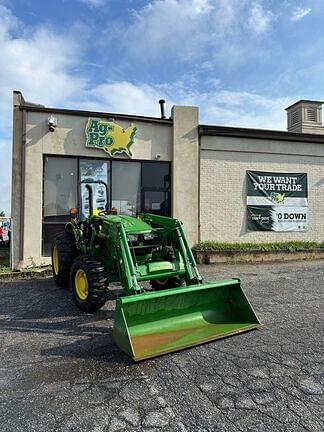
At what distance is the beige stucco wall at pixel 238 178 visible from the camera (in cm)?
1133

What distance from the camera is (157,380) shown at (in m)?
3.28

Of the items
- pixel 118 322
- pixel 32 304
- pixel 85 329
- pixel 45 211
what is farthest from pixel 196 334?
pixel 45 211

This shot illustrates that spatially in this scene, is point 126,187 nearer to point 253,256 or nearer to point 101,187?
point 101,187

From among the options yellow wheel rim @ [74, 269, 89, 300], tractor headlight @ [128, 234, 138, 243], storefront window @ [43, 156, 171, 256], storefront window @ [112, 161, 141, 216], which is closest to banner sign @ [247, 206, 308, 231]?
storefront window @ [43, 156, 171, 256]

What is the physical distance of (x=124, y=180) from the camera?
10.8m

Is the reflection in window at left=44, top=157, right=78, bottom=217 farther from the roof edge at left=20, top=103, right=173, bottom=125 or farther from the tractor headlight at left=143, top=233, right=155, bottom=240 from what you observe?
the tractor headlight at left=143, top=233, right=155, bottom=240

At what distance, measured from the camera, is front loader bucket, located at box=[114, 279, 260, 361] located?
3784 mm

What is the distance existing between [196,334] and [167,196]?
727 cm

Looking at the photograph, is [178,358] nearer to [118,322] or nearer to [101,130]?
[118,322]

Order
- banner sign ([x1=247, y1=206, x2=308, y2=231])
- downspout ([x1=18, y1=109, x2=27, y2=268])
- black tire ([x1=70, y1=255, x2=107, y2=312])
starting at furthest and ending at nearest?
banner sign ([x1=247, y1=206, x2=308, y2=231]) < downspout ([x1=18, y1=109, x2=27, y2=268]) < black tire ([x1=70, y1=255, x2=107, y2=312])

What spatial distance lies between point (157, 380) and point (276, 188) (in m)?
9.99

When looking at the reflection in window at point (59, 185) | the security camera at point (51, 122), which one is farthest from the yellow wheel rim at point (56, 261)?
the security camera at point (51, 122)

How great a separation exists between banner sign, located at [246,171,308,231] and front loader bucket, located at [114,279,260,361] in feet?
23.8

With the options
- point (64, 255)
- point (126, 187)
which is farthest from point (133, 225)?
point (126, 187)
